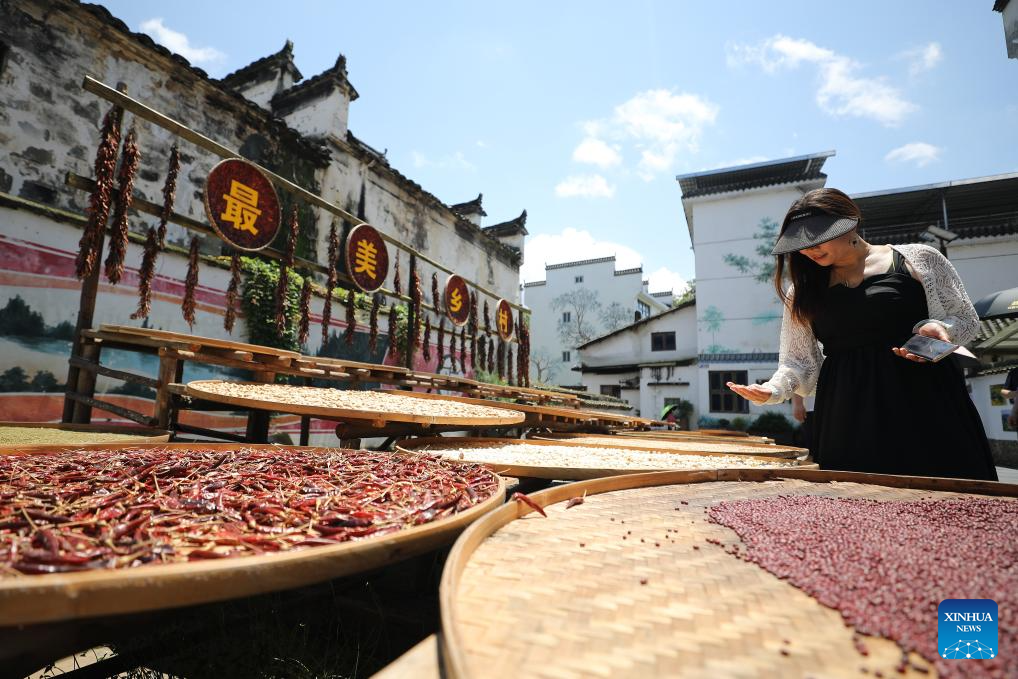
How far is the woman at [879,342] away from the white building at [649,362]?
1930cm

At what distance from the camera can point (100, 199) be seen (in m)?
4.19

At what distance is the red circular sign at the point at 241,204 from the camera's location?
505 cm

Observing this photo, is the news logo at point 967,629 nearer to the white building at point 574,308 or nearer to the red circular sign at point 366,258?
the red circular sign at point 366,258

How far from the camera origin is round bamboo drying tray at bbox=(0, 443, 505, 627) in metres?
0.71

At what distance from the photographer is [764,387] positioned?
2584 mm

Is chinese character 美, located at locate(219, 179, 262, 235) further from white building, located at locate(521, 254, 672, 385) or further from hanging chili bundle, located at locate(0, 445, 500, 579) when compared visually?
white building, located at locate(521, 254, 672, 385)

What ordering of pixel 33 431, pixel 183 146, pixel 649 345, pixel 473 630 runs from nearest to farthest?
pixel 473 630, pixel 33 431, pixel 183 146, pixel 649 345

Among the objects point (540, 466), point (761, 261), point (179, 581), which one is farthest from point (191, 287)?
point (761, 261)

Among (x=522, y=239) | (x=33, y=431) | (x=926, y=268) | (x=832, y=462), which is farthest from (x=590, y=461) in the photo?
(x=522, y=239)

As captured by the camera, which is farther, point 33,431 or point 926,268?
point 33,431

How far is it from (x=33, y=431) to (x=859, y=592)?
4.60 metres

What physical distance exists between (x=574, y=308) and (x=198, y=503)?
33.7 m

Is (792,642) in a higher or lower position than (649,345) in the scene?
lower

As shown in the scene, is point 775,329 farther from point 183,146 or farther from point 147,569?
point 147,569
